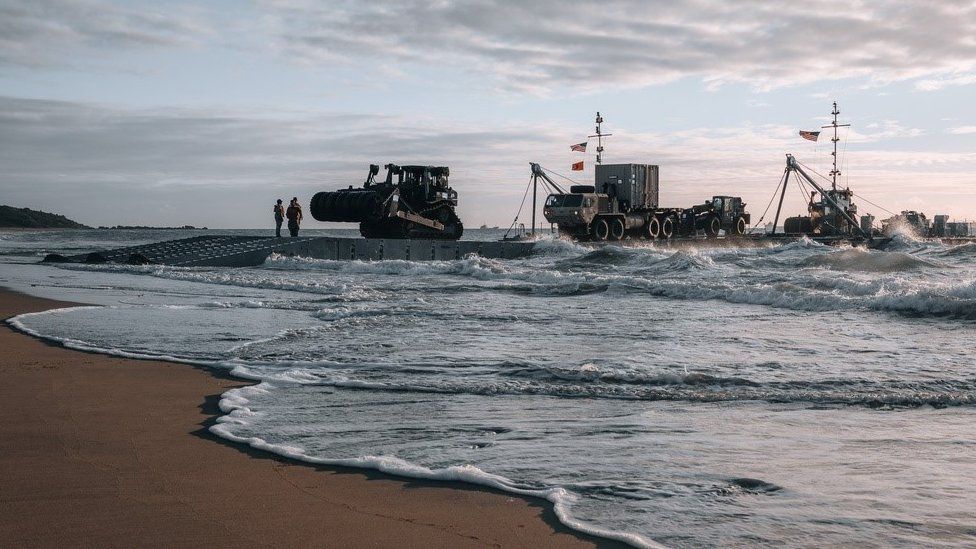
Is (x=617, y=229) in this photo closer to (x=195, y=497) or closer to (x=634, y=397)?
(x=634, y=397)

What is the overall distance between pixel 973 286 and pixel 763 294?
3.40m

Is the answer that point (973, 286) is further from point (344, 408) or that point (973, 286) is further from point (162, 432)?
point (162, 432)

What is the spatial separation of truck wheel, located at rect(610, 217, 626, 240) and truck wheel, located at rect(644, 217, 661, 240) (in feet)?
6.37

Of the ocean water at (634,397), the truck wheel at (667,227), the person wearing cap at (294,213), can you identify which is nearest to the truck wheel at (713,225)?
the truck wheel at (667,227)

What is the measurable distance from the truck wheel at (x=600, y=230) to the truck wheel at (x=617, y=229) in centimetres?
63

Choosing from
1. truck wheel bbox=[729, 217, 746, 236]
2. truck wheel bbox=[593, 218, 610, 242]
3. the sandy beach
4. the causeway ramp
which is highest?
truck wheel bbox=[729, 217, 746, 236]

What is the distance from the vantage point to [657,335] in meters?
10.8

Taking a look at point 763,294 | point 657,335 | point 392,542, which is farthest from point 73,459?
point 763,294

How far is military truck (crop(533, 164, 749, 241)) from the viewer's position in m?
42.9

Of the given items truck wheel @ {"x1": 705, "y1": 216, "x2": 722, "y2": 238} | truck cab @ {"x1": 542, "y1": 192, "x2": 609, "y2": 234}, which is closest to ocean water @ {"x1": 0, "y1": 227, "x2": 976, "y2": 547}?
truck cab @ {"x1": 542, "y1": 192, "x2": 609, "y2": 234}

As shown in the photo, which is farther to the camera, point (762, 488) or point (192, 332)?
point (192, 332)

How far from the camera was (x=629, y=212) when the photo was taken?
148 ft

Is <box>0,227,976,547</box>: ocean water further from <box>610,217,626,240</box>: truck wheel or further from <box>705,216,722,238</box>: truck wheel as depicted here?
<box>705,216,722,238</box>: truck wheel

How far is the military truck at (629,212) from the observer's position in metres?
42.9
